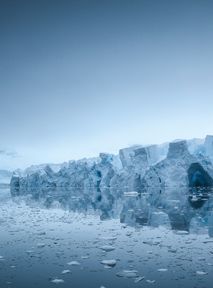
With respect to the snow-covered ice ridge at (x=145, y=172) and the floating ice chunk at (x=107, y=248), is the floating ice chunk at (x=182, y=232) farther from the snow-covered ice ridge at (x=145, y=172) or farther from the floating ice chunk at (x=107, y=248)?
the snow-covered ice ridge at (x=145, y=172)

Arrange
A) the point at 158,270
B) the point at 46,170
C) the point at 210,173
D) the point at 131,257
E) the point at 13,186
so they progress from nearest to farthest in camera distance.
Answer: the point at 158,270, the point at 131,257, the point at 210,173, the point at 46,170, the point at 13,186

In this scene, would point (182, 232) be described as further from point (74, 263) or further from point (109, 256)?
point (74, 263)

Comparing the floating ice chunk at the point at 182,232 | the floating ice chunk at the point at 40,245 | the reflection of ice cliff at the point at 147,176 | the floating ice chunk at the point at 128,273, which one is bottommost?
the floating ice chunk at the point at 182,232

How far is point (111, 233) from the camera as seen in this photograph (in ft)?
29.8

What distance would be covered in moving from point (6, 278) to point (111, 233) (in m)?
4.53

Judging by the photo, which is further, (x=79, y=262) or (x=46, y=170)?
(x=46, y=170)

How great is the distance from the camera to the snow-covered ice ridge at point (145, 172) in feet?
125

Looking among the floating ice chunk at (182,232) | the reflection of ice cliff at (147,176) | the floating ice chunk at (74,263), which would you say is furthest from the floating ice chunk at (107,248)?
the reflection of ice cliff at (147,176)

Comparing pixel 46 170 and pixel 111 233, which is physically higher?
pixel 46 170

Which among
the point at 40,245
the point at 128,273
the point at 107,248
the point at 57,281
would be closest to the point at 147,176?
the point at 40,245

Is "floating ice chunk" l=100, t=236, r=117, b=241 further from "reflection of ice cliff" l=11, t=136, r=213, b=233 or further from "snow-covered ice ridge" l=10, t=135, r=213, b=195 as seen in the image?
"snow-covered ice ridge" l=10, t=135, r=213, b=195

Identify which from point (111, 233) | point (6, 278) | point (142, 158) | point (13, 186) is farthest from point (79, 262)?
point (13, 186)

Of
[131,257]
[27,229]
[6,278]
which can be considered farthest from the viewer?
[27,229]

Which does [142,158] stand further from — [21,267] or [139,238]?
[21,267]
